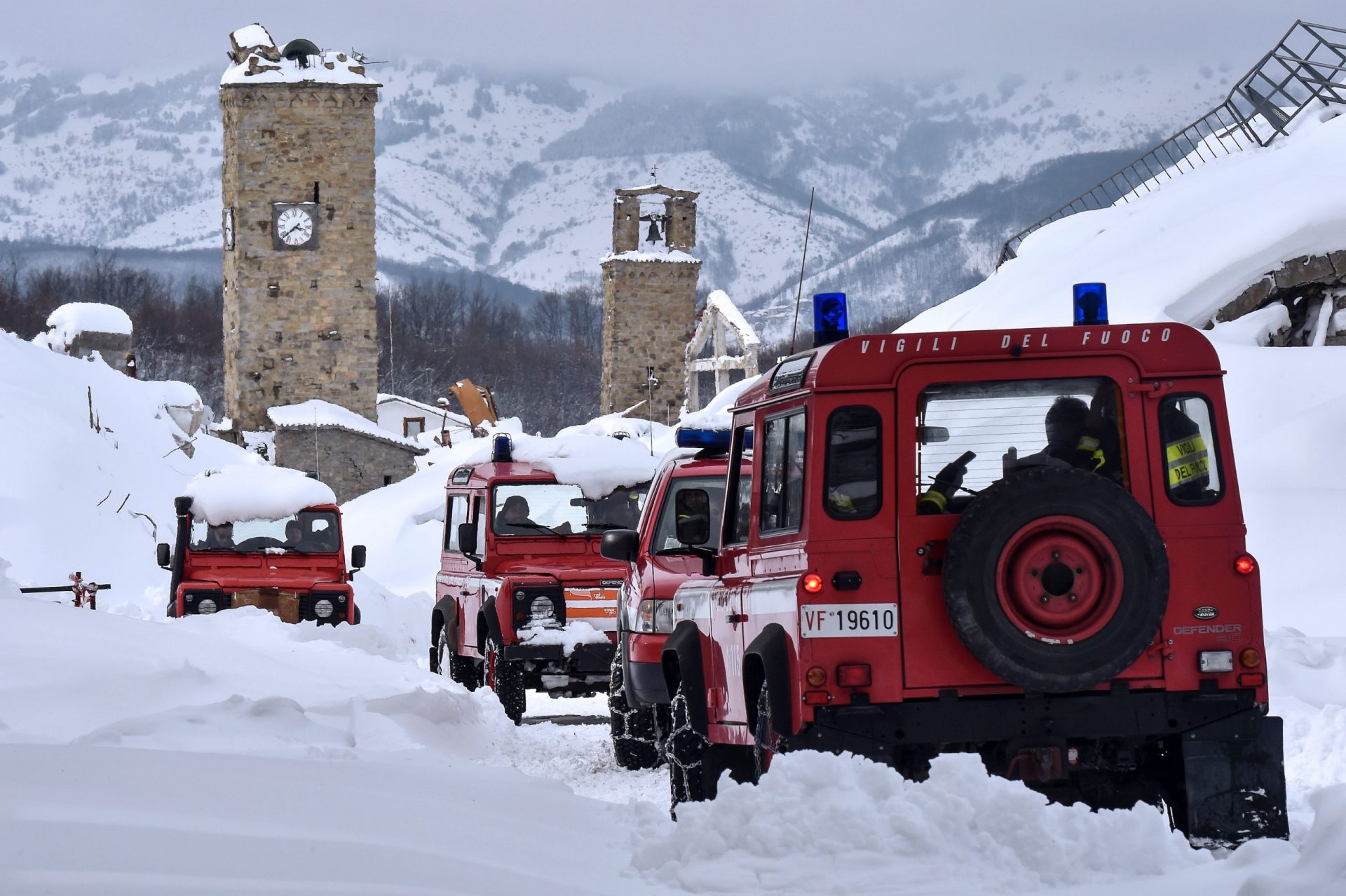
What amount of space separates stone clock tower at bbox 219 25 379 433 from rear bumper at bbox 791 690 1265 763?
47.1 metres

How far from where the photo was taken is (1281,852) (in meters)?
5.74

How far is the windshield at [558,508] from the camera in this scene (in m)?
15.1

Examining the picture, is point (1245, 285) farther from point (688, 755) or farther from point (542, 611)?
point (688, 755)

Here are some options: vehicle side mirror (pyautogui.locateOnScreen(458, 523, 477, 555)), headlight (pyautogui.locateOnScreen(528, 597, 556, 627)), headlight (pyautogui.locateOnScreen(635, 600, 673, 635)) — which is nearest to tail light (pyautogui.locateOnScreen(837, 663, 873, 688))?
headlight (pyautogui.locateOnScreen(635, 600, 673, 635))

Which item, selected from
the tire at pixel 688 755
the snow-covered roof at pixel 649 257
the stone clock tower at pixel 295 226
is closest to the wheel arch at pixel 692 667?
the tire at pixel 688 755

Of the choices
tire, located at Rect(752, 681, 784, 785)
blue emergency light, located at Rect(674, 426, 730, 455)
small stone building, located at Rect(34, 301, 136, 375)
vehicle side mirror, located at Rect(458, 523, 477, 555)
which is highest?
small stone building, located at Rect(34, 301, 136, 375)

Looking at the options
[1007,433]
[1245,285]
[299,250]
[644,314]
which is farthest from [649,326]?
[1007,433]

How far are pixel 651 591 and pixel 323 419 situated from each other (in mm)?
41356

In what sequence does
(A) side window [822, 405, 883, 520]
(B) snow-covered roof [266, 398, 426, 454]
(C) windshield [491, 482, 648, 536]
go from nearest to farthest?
(A) side window [822, 405, 883, 520], (C) windshield [491, 482, 648, 536], (B) snow-covered roof [266, 398, 426, 454]

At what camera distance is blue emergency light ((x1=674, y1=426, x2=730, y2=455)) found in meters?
11.0

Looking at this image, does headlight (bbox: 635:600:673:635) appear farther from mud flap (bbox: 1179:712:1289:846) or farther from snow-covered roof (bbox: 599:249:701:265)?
snow-covered roof (bbox: 599:249:701:265)

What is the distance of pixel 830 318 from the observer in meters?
8.12

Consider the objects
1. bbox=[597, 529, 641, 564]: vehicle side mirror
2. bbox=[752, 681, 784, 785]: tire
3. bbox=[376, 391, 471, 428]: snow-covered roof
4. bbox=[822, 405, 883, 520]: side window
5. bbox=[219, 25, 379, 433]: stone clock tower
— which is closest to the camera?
bbox=[822, 405, 883, 520]: side window

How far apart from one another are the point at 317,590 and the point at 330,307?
37140 mm
